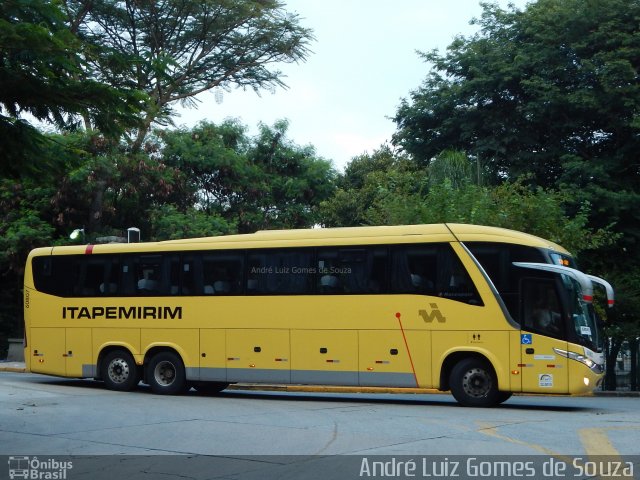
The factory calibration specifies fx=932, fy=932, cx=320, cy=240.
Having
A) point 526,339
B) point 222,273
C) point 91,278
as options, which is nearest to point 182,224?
point 91,278

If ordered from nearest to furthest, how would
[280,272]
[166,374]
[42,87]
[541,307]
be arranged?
[42,87]
[541,307]
[280,272]
[166,374]

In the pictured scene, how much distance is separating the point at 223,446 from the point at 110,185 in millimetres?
24742

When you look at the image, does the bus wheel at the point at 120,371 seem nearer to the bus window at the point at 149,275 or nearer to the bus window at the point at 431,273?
the bus window at the point at 149,275

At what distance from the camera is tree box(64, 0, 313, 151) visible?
37.2 metres

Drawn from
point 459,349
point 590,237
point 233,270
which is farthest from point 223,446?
point 590,237

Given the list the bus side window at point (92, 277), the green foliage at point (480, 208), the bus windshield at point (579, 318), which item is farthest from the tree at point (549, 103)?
the bus side window at point (92, 277)

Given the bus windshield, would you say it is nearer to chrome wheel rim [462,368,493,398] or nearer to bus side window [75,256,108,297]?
chrome wheel rim [462,368,493,398]

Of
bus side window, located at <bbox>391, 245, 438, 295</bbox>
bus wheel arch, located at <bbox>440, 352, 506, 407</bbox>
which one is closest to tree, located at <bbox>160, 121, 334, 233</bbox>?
bus side window, located at <bbox>391, 245, 438, 295</bbox>

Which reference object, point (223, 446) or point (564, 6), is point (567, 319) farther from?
point (564, 6)

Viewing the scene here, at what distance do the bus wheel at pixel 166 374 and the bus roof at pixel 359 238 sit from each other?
248 cm

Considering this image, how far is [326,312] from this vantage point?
62.9 ft

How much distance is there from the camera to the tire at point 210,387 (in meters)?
21.8

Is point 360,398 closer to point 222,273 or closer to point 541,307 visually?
point 222,273

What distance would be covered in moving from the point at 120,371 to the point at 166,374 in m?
1.20
